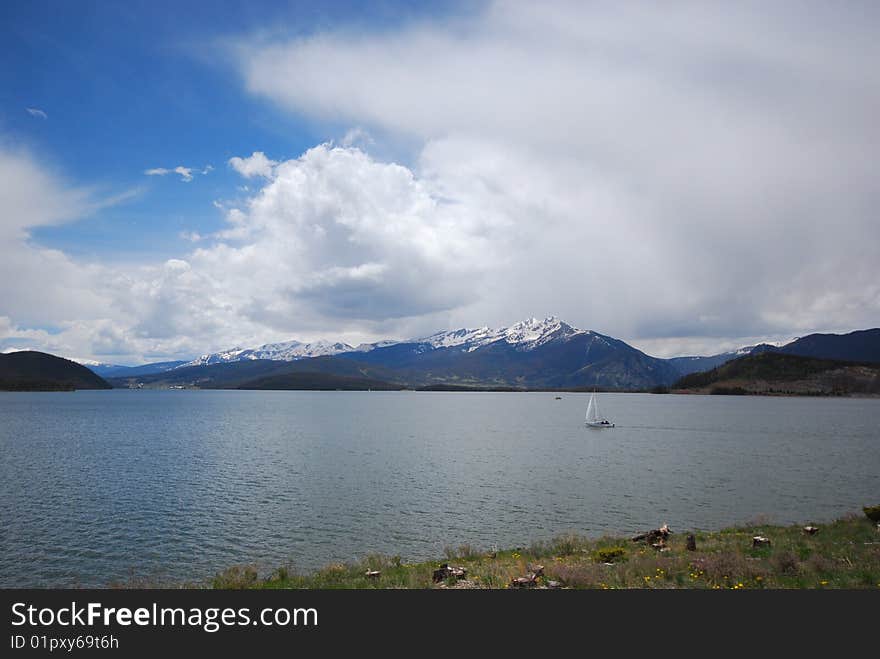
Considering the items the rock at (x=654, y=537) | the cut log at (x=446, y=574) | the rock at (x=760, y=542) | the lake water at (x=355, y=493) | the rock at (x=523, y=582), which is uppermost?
the rock at (x=523, y=582)

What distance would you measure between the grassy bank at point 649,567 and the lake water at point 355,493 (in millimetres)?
8195

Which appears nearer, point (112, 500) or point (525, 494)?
point (112, 500)

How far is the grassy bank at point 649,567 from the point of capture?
23.7m

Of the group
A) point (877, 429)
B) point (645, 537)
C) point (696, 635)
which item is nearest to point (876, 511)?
point (645, 537)

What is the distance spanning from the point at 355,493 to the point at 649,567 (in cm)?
4080

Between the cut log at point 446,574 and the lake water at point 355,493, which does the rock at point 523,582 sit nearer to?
the cut log at point 446,574

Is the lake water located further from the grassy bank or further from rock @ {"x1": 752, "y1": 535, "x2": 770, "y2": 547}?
rock @ {"x1": 752, "y1": 535, "x2": 770, "y2": 547}

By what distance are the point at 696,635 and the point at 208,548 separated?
36.3 metres

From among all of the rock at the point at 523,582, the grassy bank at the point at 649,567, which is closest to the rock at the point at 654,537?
the grassy bank at the point at 649,567

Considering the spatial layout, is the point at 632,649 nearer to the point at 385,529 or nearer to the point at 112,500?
the point at 385,529

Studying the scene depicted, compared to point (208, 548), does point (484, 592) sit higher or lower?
higher

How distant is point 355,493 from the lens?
2416 inches

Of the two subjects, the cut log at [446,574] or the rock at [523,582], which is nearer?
the rock at [523,582]

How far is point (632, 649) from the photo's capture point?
15219mm
